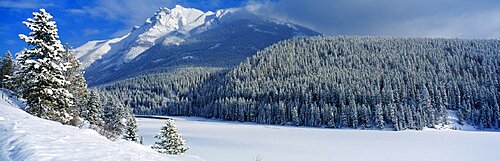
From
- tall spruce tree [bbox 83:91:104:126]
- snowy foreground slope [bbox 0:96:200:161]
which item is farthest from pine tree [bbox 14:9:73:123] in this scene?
tall spruce tree [bbox 83:91:104:126]

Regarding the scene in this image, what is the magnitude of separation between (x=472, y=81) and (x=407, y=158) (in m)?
109

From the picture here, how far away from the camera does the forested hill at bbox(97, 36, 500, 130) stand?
111 meters

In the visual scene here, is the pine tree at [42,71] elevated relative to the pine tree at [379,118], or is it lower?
elevated

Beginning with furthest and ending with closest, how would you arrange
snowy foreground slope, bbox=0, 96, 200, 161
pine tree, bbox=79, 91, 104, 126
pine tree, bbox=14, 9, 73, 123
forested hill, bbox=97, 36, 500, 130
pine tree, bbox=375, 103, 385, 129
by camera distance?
forested hill, bbox=97, 36, 500, 130 < pine tree, bbox=375, 103, 385, 129 < pine tree, bbox=79, 91, 104, 126 < pine tree, bbox=14, 9, 73, 123 < snowy foreground slope, bbox=0, 96, 200, 161

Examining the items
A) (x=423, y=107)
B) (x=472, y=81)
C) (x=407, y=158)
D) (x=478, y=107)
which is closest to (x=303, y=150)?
(x=407, y=158)

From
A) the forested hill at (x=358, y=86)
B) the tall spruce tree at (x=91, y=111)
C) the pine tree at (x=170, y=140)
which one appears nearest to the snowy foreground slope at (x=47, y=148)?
the pine tree at (x=170, y=140)

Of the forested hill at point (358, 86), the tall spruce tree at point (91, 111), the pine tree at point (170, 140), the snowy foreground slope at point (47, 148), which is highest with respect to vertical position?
the forested hill at point (358, 86)

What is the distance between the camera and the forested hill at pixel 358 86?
111312 mm

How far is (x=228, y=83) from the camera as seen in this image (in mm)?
161625

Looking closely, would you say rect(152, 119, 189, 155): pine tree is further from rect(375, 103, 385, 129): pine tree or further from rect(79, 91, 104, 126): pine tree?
rect(375, 103, 385, 129): pine tree

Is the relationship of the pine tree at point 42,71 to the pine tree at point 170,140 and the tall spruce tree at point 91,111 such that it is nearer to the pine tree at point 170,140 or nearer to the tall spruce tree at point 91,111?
the pine tree at point 170,140

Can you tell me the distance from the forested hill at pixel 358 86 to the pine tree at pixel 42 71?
3547 inches

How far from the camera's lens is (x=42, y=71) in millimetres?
27266

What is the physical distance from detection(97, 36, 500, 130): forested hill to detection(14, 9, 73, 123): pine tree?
296ft
